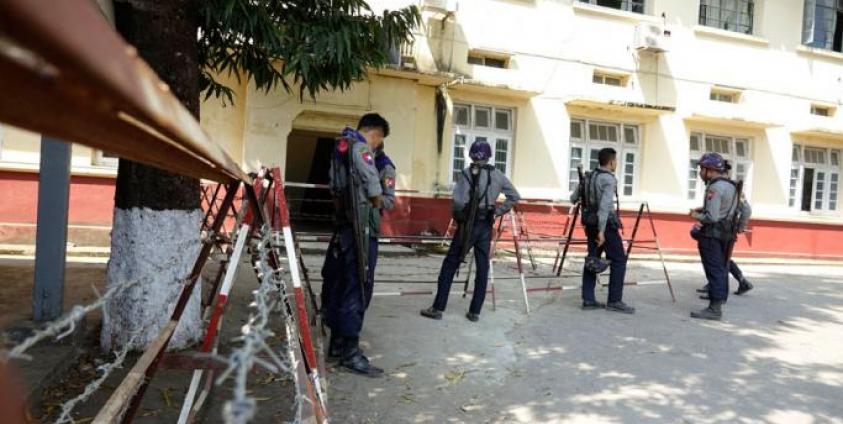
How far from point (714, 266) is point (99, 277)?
6.03m

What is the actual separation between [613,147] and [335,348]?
9.30 m

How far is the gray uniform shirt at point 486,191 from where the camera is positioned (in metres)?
5.20

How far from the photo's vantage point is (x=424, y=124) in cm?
1075

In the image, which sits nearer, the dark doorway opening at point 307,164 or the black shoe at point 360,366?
the black shoe at point 360,366

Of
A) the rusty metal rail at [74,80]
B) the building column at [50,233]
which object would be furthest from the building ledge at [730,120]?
the rusty metal rail at [74,80]

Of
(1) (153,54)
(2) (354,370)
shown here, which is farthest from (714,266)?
(1) (153,54)

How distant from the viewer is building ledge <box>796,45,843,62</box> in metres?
13.2

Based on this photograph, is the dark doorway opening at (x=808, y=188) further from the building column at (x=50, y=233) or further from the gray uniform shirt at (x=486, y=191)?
the building column at (x=50, y=233)

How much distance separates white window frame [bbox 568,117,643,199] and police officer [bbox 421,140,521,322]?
6.91 metres

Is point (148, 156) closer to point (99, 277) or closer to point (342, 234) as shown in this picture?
point (342, 234)

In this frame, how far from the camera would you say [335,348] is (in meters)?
4.10

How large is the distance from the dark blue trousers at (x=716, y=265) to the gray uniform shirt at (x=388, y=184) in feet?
11.9

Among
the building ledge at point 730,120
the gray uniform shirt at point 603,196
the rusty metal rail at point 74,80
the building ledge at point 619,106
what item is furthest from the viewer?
the building ledge at point 730,120

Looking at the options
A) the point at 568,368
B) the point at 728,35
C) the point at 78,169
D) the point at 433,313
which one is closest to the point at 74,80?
the point at 568,368
